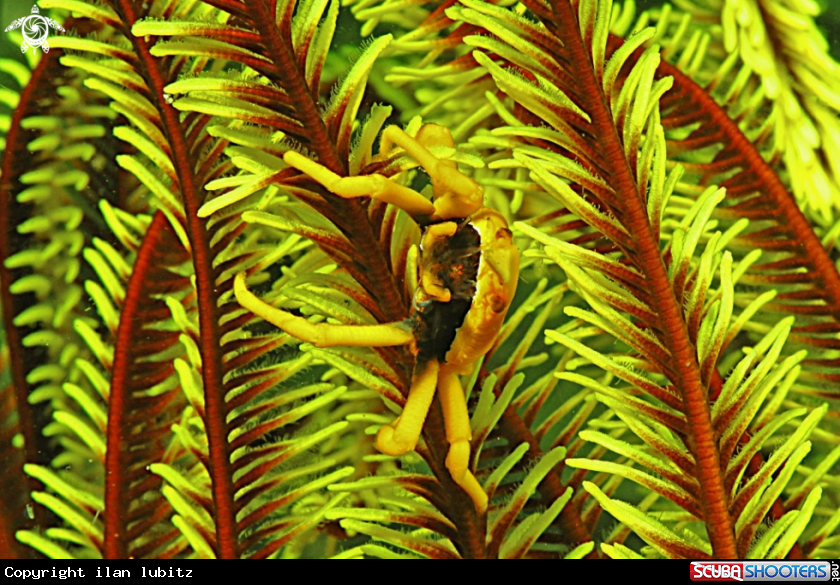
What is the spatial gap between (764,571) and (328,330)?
1.33 feet

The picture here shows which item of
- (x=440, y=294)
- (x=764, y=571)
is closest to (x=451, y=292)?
(x=440, y=294)

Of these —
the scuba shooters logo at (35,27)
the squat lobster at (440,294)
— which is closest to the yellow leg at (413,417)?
the squat lobster at (440,294)

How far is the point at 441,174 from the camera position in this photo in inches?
18.8

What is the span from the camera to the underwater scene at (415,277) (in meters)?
0.50

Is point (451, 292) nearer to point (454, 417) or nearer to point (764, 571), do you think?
point (454, 417)

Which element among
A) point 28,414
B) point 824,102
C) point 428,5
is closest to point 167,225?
point 28,414

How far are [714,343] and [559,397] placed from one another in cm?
17

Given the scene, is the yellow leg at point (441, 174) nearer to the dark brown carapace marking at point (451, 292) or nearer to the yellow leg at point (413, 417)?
the dark brown carapace marking at point (451, 292)

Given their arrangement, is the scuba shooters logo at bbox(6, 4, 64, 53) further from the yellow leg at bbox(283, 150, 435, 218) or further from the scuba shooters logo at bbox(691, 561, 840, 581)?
the scuba shooters logo at bbox(691, 561, 840, 581)

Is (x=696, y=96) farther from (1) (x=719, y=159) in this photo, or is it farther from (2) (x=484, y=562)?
(2) (x=484, y=562)

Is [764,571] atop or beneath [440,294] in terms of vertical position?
beneath

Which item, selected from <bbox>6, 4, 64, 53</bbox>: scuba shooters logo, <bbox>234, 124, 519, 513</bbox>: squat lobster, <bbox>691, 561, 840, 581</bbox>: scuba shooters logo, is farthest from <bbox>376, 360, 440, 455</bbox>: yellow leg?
<bbox>6, 4, 64, 53</bbox>: scuba shooters logo

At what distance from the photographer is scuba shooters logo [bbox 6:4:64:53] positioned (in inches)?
23.0

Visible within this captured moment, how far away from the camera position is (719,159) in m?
0.65
